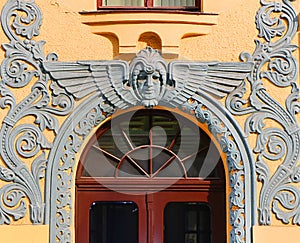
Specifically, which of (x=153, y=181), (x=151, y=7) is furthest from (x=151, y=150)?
(x=151, y=7)

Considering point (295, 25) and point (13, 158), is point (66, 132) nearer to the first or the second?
point (13, 158)

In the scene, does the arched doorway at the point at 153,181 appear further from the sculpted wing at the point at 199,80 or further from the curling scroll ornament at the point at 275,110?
the curling scroll ornament at the point at 275,110

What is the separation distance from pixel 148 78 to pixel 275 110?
5.00 feet

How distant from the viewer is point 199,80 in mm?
10906

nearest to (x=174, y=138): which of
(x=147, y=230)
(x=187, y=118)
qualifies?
(x=187, y=118)

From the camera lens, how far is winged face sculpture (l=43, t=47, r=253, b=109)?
10891 mm

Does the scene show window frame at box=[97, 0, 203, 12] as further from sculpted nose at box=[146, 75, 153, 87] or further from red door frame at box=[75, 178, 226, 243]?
red door frame at box=[75, 178, 226, 243]

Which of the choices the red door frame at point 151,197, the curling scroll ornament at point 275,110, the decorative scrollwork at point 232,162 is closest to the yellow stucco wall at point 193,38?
the curling scroll ornament at point 275,110

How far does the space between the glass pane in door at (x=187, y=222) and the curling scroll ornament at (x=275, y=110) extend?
0.73 metres

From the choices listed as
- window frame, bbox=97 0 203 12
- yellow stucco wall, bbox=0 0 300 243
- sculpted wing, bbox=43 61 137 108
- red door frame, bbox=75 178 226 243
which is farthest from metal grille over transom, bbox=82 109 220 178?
window frame, bbox=97 0 203 12

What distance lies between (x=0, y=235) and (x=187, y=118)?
101 inches

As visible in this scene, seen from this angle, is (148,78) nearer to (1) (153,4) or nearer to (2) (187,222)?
(1) (153,4)

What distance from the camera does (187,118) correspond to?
11094 mm

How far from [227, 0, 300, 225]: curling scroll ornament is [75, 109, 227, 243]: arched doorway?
0.54 meters
